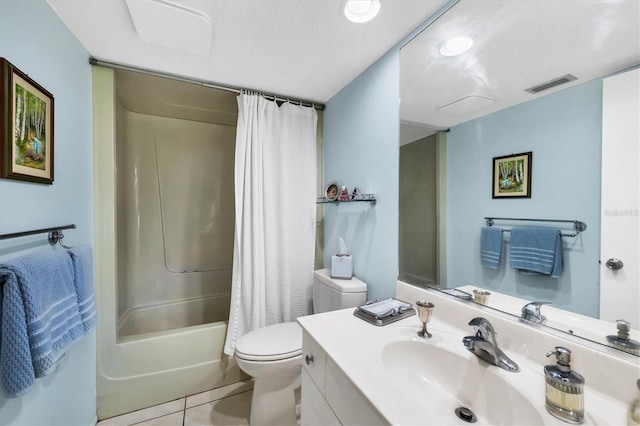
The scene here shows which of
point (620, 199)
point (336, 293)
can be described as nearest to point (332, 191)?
point (336, 293)

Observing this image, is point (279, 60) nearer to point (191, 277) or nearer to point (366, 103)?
point (366, 103)

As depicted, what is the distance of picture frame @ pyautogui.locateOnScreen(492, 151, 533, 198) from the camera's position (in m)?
0.89

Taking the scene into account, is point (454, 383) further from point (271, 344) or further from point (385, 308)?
point (271, 344)

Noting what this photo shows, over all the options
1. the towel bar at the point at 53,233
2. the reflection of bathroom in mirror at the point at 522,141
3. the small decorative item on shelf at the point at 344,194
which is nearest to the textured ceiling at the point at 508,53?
the reflection of bathroom in mirror at the point at 522,141

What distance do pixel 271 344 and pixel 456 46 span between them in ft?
5.86

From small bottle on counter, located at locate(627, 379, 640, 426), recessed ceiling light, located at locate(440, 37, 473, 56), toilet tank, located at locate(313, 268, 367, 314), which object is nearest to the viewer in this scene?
small bottle on counter, located at locate(627, 379, 640, 426)

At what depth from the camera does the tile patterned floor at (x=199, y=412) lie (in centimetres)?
158

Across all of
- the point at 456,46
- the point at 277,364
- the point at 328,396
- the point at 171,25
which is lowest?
the point at 277,364

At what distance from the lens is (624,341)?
2.29 ft

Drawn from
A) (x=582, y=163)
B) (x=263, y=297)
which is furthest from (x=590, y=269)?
(x=263, y=297)

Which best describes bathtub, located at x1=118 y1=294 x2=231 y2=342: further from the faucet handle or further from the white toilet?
the faucet handle

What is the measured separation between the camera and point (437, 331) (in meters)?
1.04

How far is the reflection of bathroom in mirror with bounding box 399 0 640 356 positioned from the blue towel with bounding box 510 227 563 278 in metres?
0.02

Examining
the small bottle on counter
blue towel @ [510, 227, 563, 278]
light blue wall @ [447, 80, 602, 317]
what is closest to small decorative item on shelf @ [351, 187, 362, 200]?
light blue wall @ [447, 80, 602, 317]
